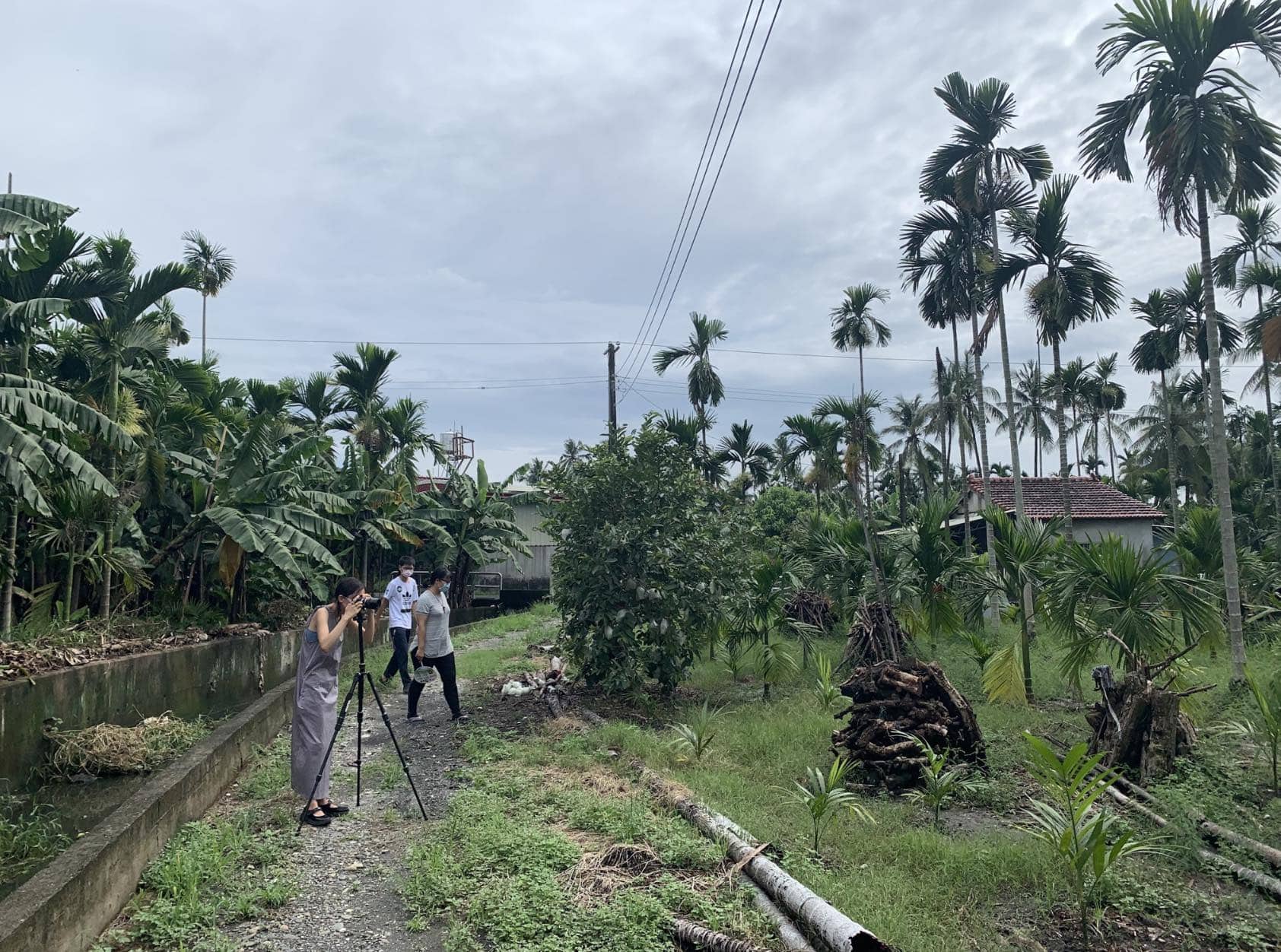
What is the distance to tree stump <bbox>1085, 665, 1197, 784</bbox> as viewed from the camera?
23.0 feet

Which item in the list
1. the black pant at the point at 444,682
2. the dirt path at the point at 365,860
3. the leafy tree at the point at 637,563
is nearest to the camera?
the dirt path at the point at 365,860

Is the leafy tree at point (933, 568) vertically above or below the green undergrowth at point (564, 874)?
above

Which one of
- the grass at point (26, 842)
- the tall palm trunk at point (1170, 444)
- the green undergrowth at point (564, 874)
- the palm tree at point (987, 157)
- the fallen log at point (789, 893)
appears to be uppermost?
the palm tree at point (987, 157)

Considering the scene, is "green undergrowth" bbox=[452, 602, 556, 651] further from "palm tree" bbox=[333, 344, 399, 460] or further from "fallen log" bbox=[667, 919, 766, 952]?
"fallen log" bbox=[667, 919, 766, 952]

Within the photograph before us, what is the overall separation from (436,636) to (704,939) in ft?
19.2

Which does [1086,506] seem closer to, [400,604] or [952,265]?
[952,265]

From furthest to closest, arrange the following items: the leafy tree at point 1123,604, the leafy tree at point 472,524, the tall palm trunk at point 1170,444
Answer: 1. the tall palm trunk at point 1170,444
2. the leafy tree at point 472,524
3. the leafy tree at point 1123,604

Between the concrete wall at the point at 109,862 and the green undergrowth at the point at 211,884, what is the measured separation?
113mm

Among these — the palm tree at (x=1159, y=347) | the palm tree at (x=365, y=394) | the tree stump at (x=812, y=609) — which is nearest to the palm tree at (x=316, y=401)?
the palm tree at (x=365, y=394)

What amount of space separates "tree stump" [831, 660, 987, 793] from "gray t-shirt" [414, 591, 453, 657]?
4.35 m

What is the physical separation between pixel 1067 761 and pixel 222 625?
1363 centimetres

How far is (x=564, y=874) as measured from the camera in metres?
4.97

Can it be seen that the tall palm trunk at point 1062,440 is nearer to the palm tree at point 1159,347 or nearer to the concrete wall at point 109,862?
the palm tree at point 1159,347

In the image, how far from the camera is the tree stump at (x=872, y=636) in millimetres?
11102
